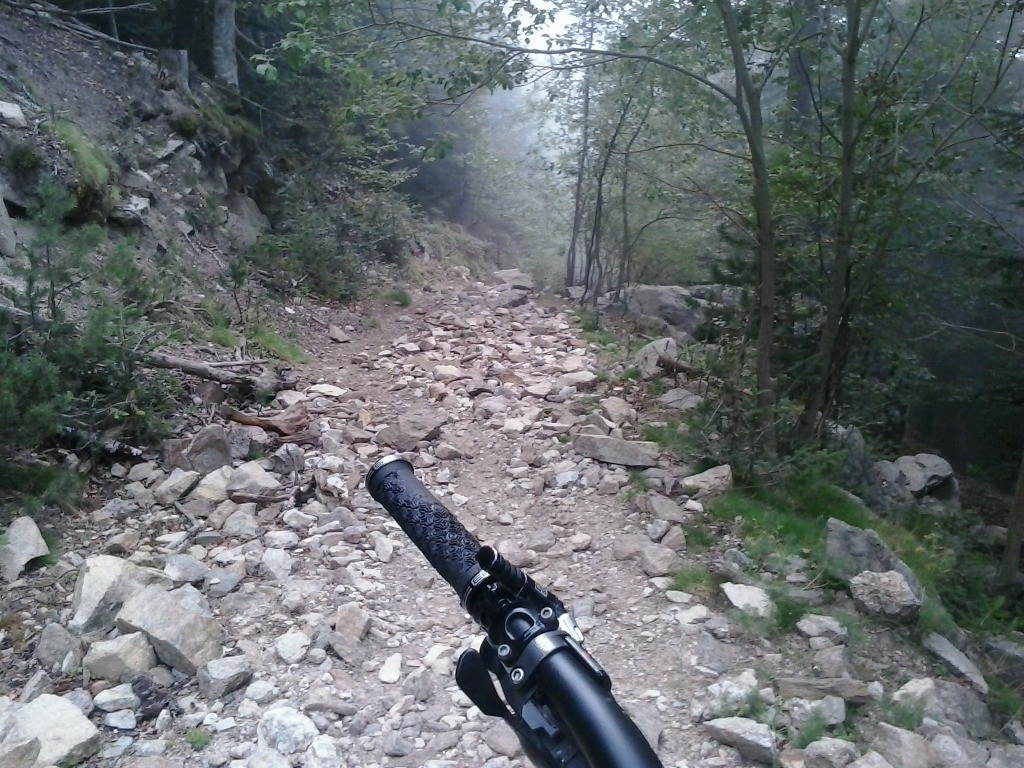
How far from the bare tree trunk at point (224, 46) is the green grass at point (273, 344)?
6.06 metres

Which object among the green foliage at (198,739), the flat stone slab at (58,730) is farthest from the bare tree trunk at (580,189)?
the flat stone slab at (58,730)

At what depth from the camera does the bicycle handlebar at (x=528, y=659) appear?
44.2 inches

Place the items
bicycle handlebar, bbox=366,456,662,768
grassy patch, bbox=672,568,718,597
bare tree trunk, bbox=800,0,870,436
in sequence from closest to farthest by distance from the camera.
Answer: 1. bicycle handlebar, bbox=366,456,662,768
2. grassy patch, bbox=672,568,718,597
3. bare tree trunk, bbox=800,0,870,436

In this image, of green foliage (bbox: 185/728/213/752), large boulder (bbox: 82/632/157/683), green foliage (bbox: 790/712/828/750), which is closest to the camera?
green foliage (bbox: 185/728/213/752)

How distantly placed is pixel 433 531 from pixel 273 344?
22.7 feet

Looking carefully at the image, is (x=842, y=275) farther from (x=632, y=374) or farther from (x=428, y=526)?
(x=428, y=526)

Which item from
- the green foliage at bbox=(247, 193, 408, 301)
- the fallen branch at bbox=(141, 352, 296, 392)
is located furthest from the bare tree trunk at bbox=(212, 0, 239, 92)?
the fallen branch at bbox=(141, 352, 296, 392)

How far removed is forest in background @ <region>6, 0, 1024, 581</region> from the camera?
5.79 metres

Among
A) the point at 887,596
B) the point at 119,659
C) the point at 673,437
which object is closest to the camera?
the point at 119,659

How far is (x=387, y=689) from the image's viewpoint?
349cm

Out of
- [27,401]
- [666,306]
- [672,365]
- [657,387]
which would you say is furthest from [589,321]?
[27,401]

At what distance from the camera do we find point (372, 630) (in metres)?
3.91

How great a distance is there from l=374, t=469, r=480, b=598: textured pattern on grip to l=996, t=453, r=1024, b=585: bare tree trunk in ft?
19.5

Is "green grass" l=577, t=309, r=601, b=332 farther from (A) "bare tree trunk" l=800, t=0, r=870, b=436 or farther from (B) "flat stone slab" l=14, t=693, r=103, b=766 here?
(B) "flat stone slab" l=14, t=693, r=103, b=766
